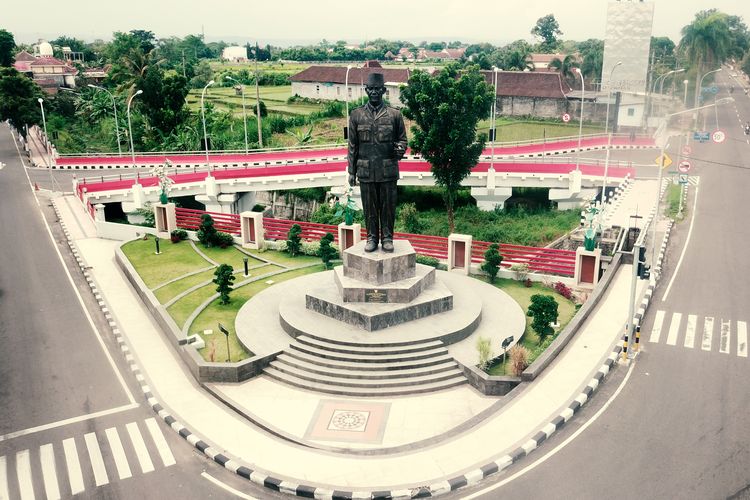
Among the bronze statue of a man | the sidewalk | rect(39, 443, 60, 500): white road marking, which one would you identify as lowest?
rect(39, 443, 60, 500): white road marking

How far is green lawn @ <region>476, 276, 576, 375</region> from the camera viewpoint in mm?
20047

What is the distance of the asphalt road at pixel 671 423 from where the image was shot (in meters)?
14.5

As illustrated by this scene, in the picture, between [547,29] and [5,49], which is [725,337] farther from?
[547,29]

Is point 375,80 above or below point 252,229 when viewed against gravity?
above

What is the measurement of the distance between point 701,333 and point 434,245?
12333 millimetres

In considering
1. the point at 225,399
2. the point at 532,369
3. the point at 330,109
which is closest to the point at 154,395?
the point at 225,399

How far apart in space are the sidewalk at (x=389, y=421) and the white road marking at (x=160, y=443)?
54 cm

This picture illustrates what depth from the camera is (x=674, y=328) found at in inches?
906

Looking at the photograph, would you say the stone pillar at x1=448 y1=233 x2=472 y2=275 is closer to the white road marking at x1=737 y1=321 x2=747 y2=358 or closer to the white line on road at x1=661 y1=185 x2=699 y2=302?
the white line on road at x1=661 y1=185 x2=699 y2=302

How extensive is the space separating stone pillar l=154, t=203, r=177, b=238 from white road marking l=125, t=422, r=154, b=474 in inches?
743

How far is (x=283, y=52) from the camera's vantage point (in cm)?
17888

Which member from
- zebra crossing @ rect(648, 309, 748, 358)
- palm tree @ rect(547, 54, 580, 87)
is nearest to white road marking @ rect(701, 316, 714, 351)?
zebra crossing @ rect(648, 309, 748, 358)


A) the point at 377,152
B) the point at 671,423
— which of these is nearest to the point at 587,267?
the point at 671,423

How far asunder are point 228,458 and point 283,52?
17542 cm
